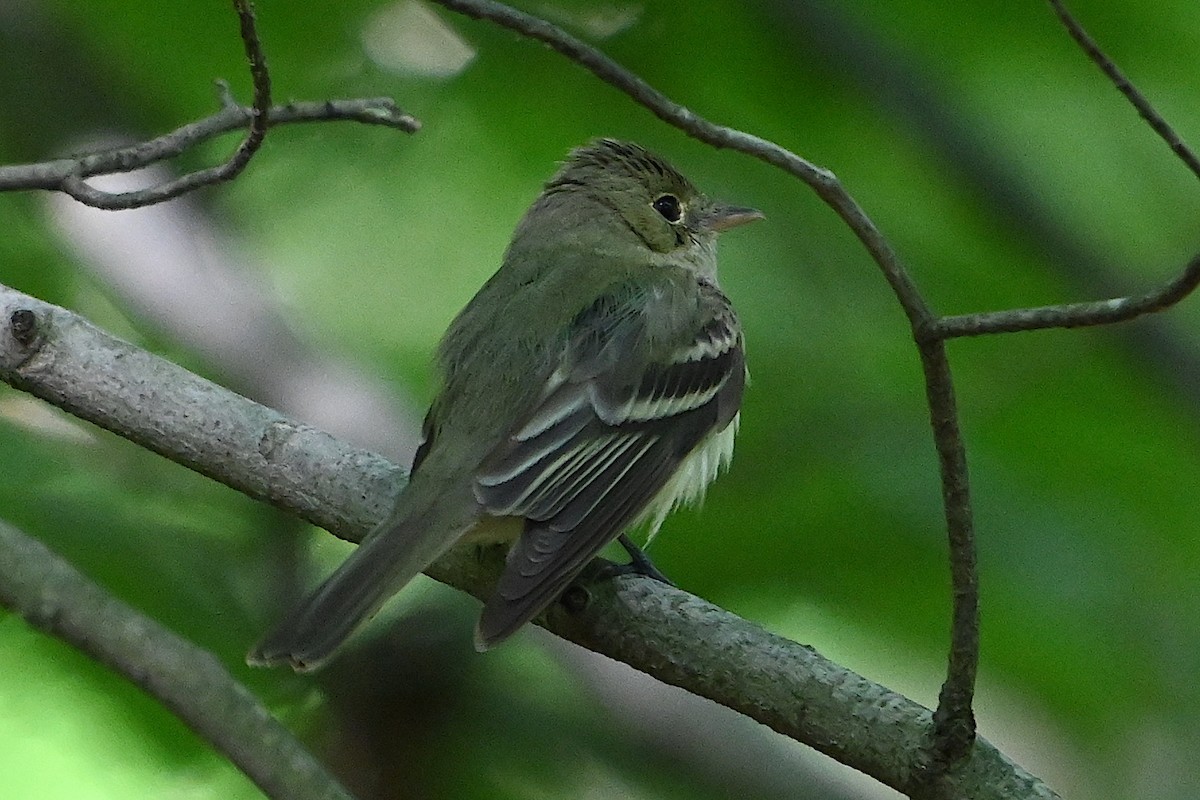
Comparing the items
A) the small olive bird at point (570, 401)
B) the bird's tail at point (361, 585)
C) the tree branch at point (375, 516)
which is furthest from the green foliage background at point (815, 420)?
the bird's tail at point (361, 585)

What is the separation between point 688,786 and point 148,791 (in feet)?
4.30

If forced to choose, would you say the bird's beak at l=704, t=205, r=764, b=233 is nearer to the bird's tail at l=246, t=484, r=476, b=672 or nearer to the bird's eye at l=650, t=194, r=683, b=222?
the bird's eye at l=650, t=194, r=683, b=222

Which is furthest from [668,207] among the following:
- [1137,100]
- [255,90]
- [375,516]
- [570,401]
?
[1137,100]

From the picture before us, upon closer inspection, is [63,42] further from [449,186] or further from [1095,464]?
[1095,464]

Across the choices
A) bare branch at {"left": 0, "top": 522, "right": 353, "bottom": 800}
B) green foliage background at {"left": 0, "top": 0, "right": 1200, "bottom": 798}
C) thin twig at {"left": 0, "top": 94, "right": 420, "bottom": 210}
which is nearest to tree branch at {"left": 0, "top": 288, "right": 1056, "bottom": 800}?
thin twig at {"left": 0, "top": 94, "right": 420, "bottom": 210}

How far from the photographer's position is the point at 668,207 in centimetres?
514

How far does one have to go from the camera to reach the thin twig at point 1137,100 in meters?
→ 2.62

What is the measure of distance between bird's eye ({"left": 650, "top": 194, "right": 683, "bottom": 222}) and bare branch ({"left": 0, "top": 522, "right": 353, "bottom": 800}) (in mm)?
3461

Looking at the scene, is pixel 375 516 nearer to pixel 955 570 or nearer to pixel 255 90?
pixel 255 90

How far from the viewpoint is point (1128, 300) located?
8.04 feet

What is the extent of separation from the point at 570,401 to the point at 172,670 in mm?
2296

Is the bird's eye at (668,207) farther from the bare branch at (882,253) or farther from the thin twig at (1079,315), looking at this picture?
the thin twig at (1079,315)

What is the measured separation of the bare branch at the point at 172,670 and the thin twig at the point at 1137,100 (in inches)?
67.1

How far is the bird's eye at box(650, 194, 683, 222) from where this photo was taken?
16.8ft
